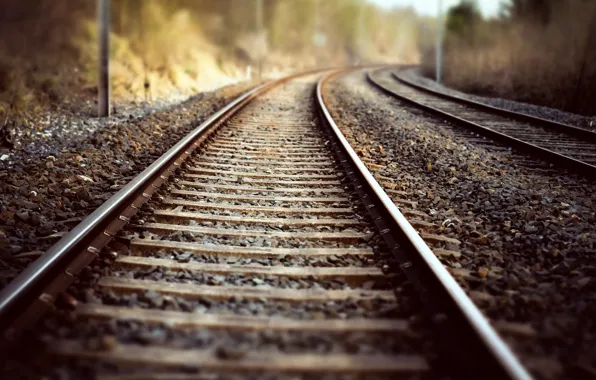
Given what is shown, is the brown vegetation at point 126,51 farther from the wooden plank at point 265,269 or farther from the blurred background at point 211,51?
the wooden plank at point 265,269

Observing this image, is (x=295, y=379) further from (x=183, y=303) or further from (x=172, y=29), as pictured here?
(x=172, y=29)

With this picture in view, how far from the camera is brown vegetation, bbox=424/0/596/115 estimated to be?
47.9ft

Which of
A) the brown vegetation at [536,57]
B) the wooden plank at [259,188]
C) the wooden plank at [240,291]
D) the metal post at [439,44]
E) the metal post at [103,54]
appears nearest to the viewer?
the wooden plank at [240,291]

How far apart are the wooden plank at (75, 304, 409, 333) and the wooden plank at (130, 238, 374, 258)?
766mm

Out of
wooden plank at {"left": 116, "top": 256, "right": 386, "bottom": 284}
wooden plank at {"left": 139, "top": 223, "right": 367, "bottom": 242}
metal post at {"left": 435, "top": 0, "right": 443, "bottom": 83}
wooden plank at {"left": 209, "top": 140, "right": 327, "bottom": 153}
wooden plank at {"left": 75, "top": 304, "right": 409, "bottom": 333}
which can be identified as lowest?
wooden plank at {"left": 75, "top": 304, "right": 409, "bottom": 333}

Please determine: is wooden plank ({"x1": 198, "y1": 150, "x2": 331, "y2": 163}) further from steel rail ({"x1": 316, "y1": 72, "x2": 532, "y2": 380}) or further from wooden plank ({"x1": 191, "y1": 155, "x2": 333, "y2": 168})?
steel rail ({"x1": 316, "y1": 72, "x2": 532, "y2": 380})

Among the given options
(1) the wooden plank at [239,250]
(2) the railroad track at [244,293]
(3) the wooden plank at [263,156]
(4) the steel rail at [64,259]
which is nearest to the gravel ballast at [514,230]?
(2) the railroad track at [244,293]

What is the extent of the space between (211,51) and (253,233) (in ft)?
72.8

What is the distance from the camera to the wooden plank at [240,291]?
2561 millimetres

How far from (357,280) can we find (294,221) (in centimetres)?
101

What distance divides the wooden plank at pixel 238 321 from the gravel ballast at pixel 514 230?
65 centimetres

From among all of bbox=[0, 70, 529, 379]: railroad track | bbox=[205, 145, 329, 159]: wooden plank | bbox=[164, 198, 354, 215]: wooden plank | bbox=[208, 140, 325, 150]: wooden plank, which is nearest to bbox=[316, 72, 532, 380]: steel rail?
bbox=[0, 70, 529, 379]: railroad track

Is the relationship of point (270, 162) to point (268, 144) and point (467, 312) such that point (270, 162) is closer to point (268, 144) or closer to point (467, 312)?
point (268, 144)

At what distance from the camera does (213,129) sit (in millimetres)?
7141
